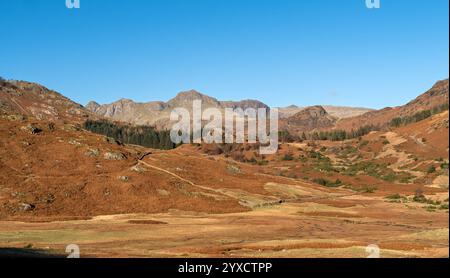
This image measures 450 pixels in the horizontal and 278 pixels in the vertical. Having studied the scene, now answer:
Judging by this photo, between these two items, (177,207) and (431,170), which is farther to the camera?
(431,170)

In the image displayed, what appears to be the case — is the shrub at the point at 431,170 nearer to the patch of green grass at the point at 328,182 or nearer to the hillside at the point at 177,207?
the hillside at the point at 177,207

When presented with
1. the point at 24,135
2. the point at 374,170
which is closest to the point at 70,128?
the point at 24,135

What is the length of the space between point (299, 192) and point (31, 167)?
6701 cm

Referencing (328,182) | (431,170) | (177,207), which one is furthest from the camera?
(431,170)

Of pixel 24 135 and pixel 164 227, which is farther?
pixel 24 135

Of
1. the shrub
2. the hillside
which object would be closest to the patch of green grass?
the hillside

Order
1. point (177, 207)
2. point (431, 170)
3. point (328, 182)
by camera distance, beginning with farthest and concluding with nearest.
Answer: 1. point (431, 170)
2. point (328, 182)
3. point (177, 207)

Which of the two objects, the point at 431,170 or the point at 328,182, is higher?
the point at 431,170

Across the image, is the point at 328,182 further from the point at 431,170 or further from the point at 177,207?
the point at 177,207

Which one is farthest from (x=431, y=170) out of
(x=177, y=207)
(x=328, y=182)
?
(x=177, y=207)

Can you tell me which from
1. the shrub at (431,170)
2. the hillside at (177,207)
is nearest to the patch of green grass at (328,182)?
the hillside at (177,207)
